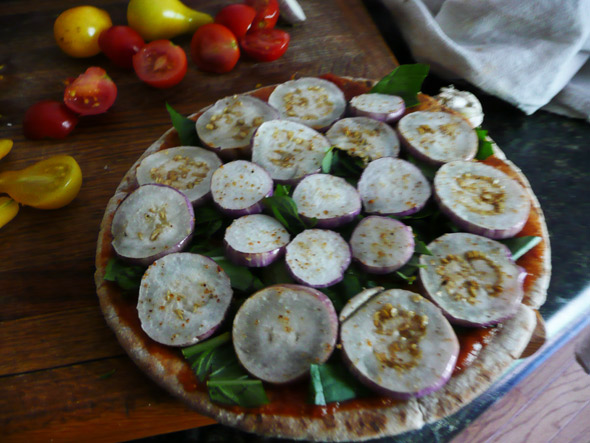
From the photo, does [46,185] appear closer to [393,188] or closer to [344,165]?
[344,165]

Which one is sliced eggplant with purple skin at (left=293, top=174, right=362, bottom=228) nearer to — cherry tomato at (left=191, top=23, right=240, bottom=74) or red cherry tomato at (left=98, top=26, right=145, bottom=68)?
cherry tomato at (left=191, top=23, right=240, bottom=74)

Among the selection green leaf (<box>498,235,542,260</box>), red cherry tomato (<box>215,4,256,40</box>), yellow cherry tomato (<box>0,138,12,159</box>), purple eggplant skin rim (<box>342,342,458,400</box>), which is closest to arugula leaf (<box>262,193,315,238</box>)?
purple eggplant skin rim (<box>342,342,458,400</box>)

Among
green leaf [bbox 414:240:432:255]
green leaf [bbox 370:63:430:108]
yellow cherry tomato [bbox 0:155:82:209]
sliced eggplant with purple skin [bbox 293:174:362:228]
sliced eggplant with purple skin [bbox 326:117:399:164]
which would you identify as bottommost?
yellow cherry tomato [bbox 0:155:82:209]

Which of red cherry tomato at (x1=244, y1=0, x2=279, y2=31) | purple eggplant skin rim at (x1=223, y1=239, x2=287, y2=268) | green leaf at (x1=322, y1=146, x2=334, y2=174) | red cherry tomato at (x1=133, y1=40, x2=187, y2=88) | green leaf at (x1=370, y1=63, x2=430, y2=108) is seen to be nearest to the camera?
purple eggplant skin rim at (x1=223, y1=239, x2=287, y2=268)

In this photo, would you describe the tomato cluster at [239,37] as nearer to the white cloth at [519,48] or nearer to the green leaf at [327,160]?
the white cloth at [519,48]

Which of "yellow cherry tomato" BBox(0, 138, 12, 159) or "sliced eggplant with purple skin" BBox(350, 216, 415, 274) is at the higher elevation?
"sliced eggplant with purple skin" BBox(350, 216, 415, 274)

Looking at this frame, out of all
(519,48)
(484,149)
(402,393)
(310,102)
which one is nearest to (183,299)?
(402,393)

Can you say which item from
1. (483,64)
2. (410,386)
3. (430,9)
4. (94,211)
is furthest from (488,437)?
(430,9)

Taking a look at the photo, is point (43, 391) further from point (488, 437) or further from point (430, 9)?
point (430, 9)
